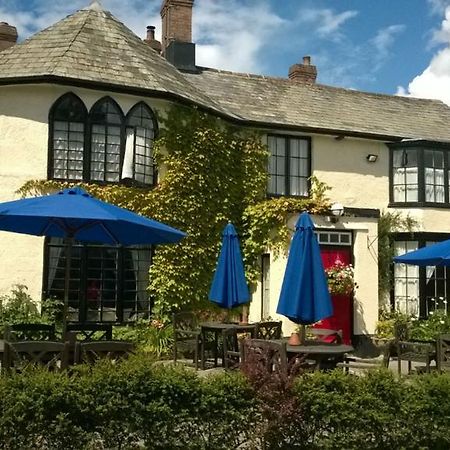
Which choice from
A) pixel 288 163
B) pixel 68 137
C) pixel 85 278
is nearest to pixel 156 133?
pixel 68 137

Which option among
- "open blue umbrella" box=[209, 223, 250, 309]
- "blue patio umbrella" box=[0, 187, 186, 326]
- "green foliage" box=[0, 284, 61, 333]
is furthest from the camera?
"green foliage" box=[0, 284, 61, 333]

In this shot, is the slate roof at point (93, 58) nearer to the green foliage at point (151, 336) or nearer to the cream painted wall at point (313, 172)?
the cream painted wall at point (313, 172)

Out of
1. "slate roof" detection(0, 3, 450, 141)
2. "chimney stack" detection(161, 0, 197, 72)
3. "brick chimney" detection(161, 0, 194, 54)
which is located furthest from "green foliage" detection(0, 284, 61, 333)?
"brick chimney" detection(161, 0, 194, 54)

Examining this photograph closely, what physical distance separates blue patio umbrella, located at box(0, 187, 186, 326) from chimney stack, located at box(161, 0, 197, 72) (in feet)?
37.3

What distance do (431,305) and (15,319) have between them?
37.8 ft

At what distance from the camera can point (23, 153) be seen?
48.1 ft

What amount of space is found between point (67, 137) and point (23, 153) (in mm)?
1064

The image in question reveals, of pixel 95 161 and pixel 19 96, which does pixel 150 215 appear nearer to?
pixel 95 161

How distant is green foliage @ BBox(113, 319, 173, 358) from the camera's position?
14391 millimetres

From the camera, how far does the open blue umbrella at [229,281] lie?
12977 mm

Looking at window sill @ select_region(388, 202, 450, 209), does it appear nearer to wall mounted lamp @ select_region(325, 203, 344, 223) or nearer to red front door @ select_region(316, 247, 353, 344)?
wall mounted lamp @ select_region(325, 203, 344, 223)

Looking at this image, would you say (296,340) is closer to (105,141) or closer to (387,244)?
(105,141)

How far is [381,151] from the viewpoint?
19.5 meters

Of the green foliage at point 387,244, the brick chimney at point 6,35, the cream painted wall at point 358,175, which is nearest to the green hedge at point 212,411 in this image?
the green foliage at point 387,244
